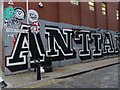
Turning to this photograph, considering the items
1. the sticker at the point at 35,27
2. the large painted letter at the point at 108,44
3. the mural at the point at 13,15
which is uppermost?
the mural at the point at 13,15

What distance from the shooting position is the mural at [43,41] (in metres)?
13.5

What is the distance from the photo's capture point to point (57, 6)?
55.9 feet

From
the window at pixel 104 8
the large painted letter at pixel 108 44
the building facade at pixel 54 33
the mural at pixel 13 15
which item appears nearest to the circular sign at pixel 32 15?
the building facade at pixel 54 33

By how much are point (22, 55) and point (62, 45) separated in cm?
415

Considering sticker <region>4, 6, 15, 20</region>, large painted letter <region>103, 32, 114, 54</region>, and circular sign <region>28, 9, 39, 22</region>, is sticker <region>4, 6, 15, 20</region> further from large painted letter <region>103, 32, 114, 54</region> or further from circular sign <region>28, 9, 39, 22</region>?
large painted letter <region>103, 32, 114, 54</region>

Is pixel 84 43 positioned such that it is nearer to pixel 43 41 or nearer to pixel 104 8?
pixel 43 41

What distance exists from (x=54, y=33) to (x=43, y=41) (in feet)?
4.59

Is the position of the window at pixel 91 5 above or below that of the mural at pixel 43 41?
above

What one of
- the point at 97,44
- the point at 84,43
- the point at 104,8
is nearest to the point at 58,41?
the point at 84,43

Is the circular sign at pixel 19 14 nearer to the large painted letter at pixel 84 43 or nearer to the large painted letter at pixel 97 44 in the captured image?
the large painted letter at pixel 84 43

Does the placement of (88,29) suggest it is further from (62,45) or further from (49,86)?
(49,86)

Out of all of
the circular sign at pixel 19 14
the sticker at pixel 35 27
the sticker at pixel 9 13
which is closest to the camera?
the sticker at pixel 9 13

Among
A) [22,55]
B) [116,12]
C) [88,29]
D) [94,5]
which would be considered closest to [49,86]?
[22,55]

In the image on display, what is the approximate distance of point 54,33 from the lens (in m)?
16.6
